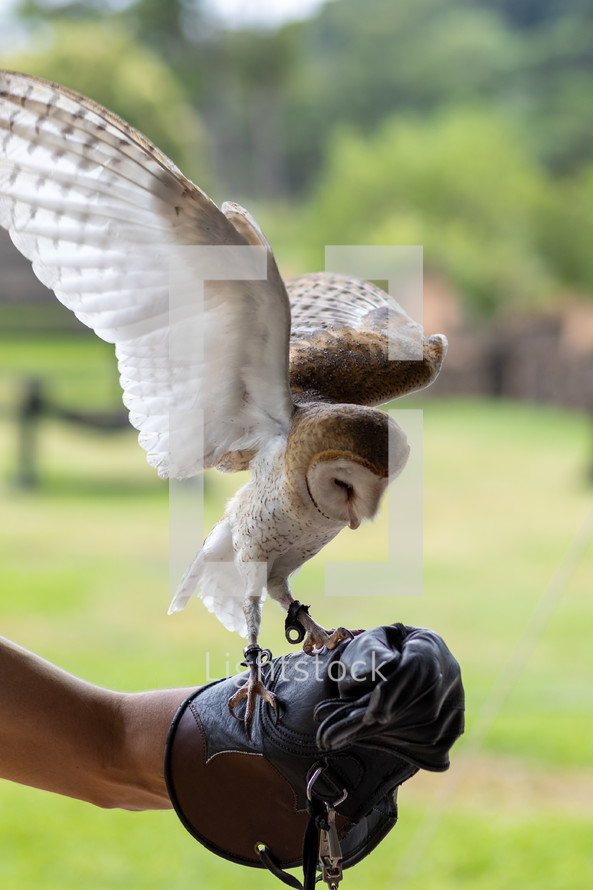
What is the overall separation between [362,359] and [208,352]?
0.18m

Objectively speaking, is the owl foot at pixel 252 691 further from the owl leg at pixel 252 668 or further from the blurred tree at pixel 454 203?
the blurred tree at pixel 454 203

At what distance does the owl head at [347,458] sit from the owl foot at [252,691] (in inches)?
7.9

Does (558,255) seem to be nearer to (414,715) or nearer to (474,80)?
(474,80)

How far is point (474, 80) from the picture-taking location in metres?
17.1

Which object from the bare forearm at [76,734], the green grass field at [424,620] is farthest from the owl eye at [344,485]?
the green grass field at [424,620]

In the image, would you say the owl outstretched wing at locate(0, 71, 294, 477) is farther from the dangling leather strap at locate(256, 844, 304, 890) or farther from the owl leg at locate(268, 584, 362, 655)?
the dangling leather strap at locate(256, 844, 304, 890)

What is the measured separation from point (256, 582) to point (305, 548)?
60 mm

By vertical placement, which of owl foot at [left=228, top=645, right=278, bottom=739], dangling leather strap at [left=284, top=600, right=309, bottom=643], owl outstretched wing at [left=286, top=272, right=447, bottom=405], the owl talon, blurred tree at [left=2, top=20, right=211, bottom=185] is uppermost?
blurred tree at [left=2, top=20, right=211, bottom=185]

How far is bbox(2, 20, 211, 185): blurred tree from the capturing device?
30.1ft

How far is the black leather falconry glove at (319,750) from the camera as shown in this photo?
86 cm

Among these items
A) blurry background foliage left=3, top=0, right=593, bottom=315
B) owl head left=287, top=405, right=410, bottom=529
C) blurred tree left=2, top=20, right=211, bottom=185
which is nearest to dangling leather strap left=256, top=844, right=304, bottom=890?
owl head left=287, top=405, right=410, bottom=529

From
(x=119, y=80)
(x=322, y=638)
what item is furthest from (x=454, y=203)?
(x=322, y=638)

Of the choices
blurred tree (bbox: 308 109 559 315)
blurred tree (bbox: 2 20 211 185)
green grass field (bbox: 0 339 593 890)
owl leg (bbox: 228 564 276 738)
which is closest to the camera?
owl leg (bbox: 228 564 276 738)

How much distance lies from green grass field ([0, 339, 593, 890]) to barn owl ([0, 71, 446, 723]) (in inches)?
44.1
